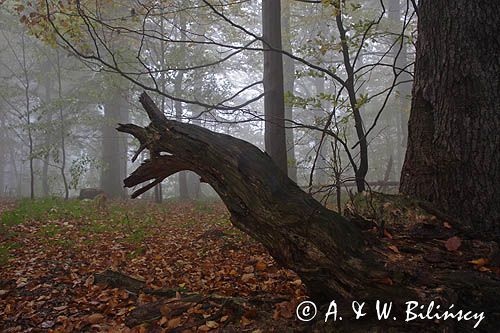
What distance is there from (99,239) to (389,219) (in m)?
5.50

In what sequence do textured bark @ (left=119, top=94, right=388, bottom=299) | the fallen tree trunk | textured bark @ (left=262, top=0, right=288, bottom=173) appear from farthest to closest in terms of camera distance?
textured bark @ (left=262, top=0, right=288, bottom=173) → textured bark @ (left=119, top=94, right=388, bottom=299) → the fallen tree trunk

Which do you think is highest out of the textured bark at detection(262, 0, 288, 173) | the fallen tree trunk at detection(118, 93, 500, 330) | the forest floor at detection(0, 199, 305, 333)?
the textured bark at detection(262, 0, 288, 173)

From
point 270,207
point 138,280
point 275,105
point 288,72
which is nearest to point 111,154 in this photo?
point 288,72

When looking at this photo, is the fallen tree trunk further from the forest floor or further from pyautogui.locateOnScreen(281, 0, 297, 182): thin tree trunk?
pyautogui.locateOnScreen(281, 0, 297, 182): thin tree trunk

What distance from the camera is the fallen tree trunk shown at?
104 inches

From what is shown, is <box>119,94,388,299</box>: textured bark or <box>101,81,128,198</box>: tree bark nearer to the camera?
<box>119,94,388,299</box>: textured bark

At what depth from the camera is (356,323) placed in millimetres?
2748

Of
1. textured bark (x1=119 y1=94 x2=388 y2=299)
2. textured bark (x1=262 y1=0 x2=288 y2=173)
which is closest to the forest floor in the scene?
textured bark (x1=119 y1=94 x2=388 y2=299)

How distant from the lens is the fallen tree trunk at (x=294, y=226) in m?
2.65

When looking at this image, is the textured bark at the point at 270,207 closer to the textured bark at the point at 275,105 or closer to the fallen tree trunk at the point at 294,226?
the fallen tree trunk at the point at 294,226

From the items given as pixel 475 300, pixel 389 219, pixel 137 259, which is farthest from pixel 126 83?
pixel 475 300

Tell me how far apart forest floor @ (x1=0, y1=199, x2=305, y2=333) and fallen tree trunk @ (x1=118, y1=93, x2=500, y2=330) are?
1.82 ft

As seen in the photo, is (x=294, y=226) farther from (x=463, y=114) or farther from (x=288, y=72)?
(x=288, y=72)

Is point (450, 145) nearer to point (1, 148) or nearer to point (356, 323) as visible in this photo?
point (356, 323)
